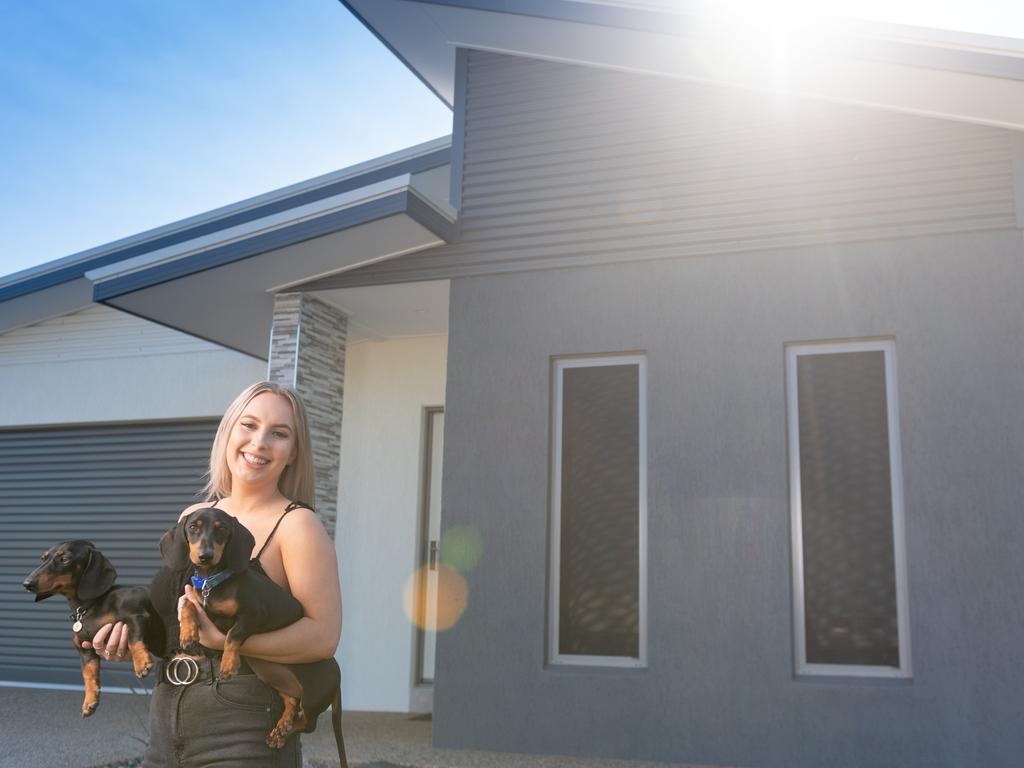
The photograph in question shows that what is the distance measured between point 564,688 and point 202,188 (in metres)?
8.56

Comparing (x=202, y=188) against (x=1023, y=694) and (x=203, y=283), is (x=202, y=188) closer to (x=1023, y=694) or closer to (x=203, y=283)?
(x=203, y=283)

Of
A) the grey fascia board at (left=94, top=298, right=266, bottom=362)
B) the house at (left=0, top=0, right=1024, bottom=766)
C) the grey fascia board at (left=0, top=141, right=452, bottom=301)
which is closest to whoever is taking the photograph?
the house at (left=0, top=0, right=1024, bottom=766)

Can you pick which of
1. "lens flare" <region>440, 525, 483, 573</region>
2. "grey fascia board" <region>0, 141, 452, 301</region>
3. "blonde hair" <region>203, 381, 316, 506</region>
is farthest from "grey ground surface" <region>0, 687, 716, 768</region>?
"blonde hair" <region>203, 381, 316, 506</region>

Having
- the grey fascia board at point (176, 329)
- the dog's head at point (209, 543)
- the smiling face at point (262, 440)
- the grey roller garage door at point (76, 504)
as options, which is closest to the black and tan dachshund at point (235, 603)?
the dog's head at point (209, 543)

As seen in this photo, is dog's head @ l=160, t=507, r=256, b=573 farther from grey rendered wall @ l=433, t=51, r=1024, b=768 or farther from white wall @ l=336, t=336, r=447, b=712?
white wall @ l=336, t=336, r=447, b=712

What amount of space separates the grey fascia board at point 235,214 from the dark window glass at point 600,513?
3.24m

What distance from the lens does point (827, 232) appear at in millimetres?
6559

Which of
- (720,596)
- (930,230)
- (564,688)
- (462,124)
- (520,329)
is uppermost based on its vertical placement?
(462,124)

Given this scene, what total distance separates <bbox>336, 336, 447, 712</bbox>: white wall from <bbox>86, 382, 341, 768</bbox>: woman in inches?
276

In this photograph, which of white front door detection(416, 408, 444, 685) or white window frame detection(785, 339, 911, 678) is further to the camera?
white front door detection(416, 408, 444, 685)

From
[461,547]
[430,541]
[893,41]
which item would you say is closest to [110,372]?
[430,541]

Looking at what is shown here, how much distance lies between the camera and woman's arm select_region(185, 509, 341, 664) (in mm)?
1908

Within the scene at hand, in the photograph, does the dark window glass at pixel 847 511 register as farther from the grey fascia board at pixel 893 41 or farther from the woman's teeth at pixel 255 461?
the woman's teeth at pixel 255 461

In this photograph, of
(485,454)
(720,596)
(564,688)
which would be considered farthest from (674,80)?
(564,688)
